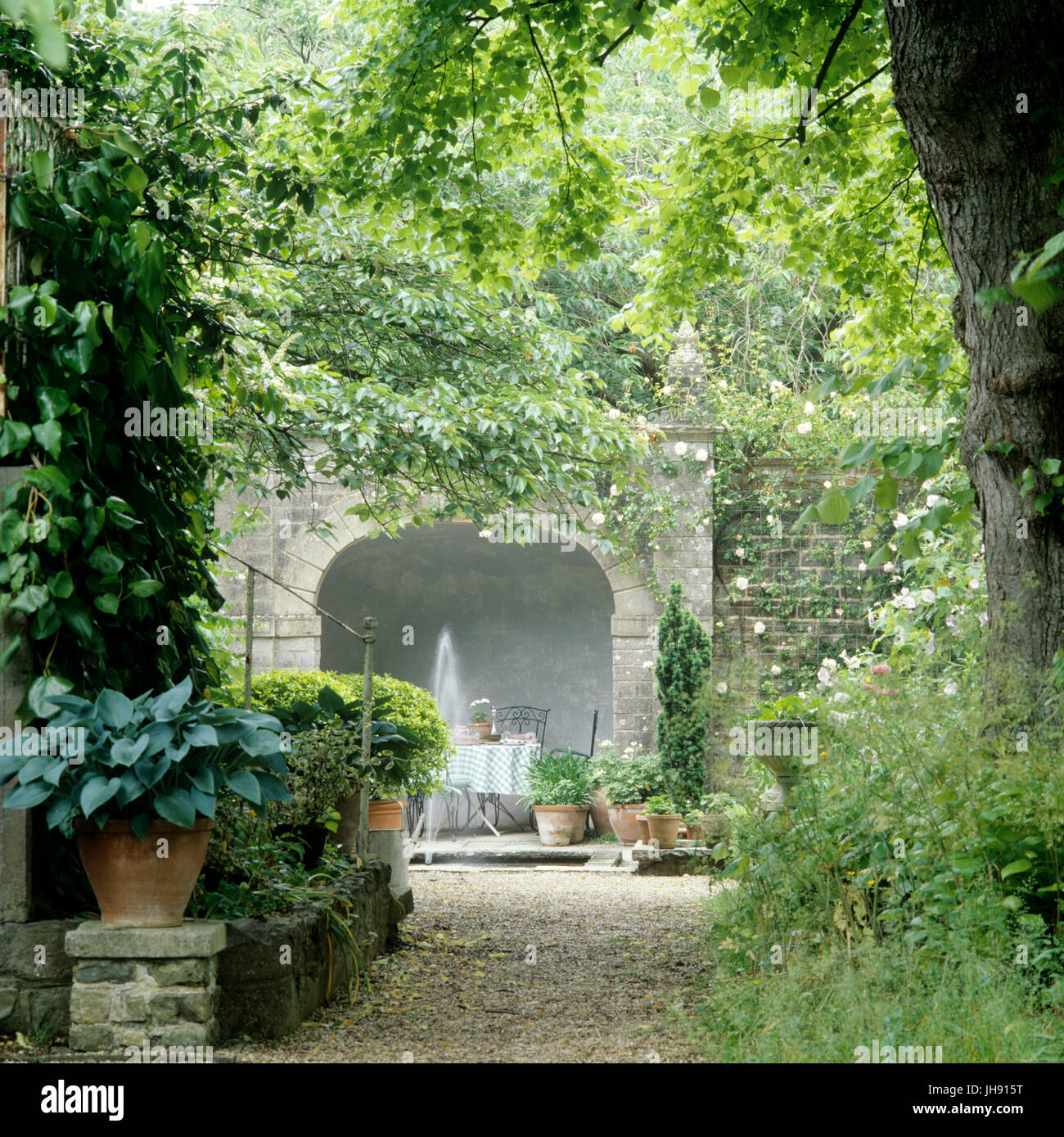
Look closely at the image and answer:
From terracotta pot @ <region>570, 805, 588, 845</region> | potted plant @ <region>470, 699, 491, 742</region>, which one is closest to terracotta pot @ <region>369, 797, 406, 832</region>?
terracotta pot @ <region>570, 805, 588, 845</region>

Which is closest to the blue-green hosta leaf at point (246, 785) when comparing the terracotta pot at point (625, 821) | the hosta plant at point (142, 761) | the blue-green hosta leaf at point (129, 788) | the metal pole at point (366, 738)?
the hosta plant at point (142, 761)

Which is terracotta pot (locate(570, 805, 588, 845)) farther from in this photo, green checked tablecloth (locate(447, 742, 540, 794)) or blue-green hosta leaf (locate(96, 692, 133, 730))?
blue-green hosta leaf (locate(96, 692, 133, 730))

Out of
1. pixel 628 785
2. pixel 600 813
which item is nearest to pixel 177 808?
pixel 628 785

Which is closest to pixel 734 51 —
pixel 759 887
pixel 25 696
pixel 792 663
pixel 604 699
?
pixel 759 887

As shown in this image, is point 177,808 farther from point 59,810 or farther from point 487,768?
point 487,768

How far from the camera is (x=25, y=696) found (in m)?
3.20

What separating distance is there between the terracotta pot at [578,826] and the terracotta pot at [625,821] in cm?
36

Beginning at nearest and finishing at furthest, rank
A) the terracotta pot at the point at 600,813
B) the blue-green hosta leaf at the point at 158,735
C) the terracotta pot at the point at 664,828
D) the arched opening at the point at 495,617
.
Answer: the blue-green hosta leaf at the point at 158,735 → the terracotta pot at the point at 664,828 → the terracotta pot at the point at 600,813 → the arched opening at the point at 495,617

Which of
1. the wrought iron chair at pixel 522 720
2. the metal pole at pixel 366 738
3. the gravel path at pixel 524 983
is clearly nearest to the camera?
the gravel path at pixel 524 983

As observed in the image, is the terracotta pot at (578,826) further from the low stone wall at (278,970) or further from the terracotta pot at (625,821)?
the low stone wall at (278,970)

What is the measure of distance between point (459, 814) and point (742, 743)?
7333 mm

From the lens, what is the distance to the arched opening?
38.8ft

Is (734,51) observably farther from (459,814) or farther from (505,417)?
(459,814)

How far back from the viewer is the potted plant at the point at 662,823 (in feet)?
27.9
